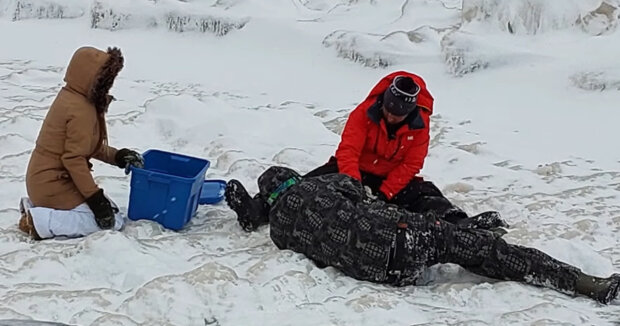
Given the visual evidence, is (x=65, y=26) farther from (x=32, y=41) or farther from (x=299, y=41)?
(x=299, y=41)

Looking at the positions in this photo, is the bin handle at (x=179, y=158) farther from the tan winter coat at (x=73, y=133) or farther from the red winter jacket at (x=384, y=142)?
the red winter jacket at (x=384, y=142)

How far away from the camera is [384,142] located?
484 centimetres

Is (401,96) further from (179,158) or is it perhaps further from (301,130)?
(301,130)

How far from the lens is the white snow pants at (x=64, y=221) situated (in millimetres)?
4395

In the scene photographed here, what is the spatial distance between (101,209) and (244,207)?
0.75 m

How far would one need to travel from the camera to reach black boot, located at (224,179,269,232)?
471 cm

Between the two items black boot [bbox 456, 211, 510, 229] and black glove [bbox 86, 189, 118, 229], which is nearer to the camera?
black glove [bbox 86, 189, 118, 229]

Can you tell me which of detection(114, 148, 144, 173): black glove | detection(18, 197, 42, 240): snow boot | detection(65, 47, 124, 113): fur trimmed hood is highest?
detection(65, 47, 124, 113): fur trimmed hood

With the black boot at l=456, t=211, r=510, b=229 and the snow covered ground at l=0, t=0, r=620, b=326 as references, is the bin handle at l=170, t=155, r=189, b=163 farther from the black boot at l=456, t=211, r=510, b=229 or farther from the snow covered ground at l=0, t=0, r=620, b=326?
the black boot at l=456, t=211, r=510, b=229

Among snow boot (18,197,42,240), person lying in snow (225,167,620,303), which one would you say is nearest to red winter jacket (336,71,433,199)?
person lying in snow (225,167,620,303)

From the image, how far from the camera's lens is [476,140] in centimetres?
696

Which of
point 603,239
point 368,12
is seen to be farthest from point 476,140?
point 368,12

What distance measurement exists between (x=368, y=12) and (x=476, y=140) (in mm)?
5492

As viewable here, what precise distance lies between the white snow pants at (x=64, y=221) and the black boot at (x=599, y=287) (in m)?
2.35
